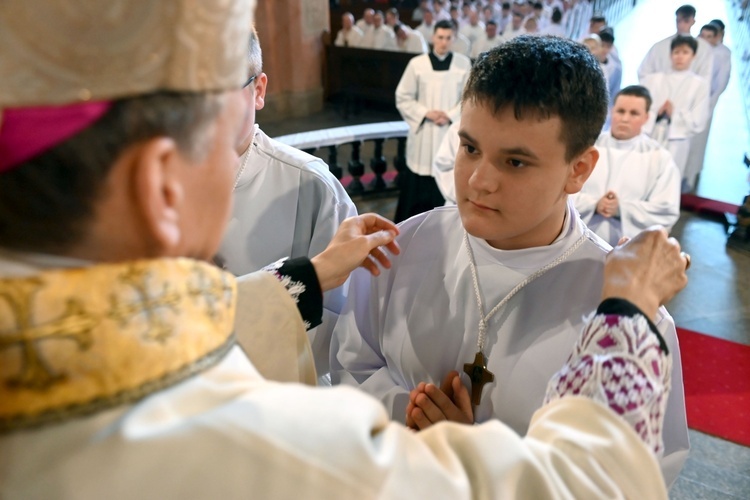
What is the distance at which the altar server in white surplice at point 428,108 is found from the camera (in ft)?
20.1

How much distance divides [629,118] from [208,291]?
13.6ft

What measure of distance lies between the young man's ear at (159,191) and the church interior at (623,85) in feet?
10.0

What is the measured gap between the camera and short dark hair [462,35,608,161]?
1.48 meters

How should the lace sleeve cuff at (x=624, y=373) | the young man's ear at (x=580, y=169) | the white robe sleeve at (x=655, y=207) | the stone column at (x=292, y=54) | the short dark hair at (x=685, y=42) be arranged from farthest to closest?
the stone column at (x=292, y=54)
the short dark hair at (x=685, y=42)
the white robe sleeve at (x=655, y=207)
the young man's ear at (x=580, y=169)
the lace sleeve cuff at (x=624, y=373)

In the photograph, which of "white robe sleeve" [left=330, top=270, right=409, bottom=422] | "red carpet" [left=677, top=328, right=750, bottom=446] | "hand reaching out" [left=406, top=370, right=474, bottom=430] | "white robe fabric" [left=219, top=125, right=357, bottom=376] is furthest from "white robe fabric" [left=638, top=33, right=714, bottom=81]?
"hand reaching out" [left=406, top=370, right=474, bottom=430]

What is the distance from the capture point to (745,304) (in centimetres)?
477

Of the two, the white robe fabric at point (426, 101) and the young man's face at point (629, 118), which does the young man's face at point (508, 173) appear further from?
the white robe fabric at point (426, 101)

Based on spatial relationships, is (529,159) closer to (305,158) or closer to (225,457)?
(305,158)

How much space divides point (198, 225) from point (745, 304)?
5.17m

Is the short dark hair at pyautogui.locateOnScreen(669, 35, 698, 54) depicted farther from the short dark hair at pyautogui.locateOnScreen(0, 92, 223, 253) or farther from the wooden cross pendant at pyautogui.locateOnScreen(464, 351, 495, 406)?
the short dark hair at pyautogui.locateOnScreen(0, 92, 223, 253)

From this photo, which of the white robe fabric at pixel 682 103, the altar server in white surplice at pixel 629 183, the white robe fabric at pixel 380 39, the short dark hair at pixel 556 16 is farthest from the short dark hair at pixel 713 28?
the white robe fabric at pixel 380 39

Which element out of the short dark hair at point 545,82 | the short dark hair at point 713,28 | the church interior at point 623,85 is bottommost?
the church interior at point 623,85

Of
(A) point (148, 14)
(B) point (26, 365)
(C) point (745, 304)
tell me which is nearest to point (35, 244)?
(B) point (26, 365)

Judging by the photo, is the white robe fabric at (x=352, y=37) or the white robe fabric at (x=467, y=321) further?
the white robe fabric at (x=352, y=37)
